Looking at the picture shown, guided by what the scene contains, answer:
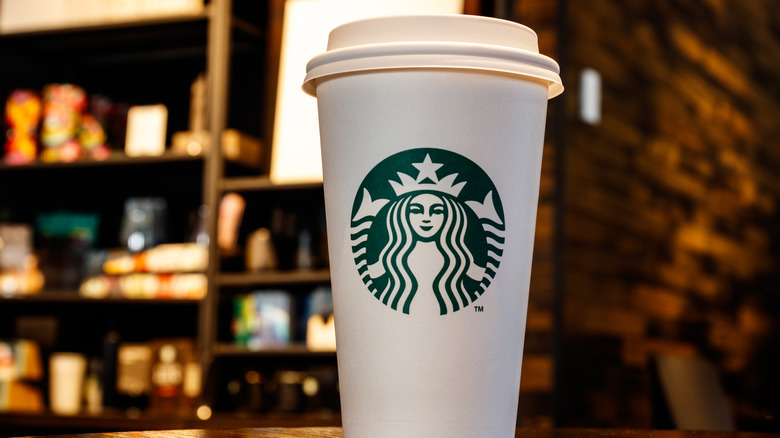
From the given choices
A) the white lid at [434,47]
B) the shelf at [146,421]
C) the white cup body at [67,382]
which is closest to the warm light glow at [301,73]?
the shelf at [146,421]

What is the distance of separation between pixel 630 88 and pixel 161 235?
1.97 metres

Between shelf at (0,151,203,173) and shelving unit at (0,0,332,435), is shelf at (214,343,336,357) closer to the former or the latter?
shelving unit at (0,0,332,435)

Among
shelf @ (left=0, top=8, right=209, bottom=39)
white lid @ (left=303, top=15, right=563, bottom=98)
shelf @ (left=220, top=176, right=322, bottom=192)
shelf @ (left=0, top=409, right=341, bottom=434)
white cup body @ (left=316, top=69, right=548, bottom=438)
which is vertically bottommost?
shelf @ (left=0, top=409, right=341, bottom=434)

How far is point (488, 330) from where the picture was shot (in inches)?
33.3

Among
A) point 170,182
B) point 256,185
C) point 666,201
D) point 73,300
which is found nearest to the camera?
point 256,185

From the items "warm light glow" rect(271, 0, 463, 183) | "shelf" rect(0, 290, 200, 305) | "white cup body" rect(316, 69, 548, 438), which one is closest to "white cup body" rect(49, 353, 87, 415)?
"shelf" rect(0, 290, 200, 305)

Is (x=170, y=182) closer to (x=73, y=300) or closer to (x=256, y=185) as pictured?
(x=73, y=300)

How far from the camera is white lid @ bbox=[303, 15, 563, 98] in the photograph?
2.72 feet

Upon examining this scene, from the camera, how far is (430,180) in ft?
2.71

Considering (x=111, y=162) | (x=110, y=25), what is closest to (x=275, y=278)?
(x=111, y=162)

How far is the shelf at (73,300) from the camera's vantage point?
3.45m

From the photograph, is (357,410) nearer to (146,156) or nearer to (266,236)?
(266,236)

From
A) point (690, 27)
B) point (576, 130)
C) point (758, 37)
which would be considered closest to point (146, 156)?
point (576, 130)

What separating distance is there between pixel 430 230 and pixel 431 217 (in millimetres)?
11
